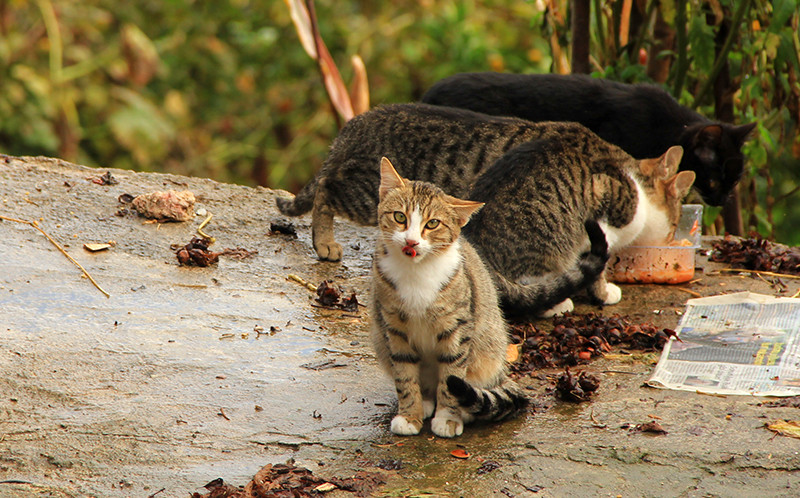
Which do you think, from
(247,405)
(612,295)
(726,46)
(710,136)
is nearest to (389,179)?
(247,405)

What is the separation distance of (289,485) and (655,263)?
107 inches

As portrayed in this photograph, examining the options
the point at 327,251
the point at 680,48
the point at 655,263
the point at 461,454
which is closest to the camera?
the point at 461,454

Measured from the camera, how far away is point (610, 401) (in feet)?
9.66

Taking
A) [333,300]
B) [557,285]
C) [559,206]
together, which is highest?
[559,206]

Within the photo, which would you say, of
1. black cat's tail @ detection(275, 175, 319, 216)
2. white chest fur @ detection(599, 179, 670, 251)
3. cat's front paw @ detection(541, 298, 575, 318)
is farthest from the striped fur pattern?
cat's front paw @ detection(541, 298, 575, 318)

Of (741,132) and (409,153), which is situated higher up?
(741,132)

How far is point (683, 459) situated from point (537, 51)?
6119 millimetres

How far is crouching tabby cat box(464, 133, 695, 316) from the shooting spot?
3854 millimetres

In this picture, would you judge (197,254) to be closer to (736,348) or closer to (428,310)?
(428,310)

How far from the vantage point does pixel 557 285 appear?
3.61m

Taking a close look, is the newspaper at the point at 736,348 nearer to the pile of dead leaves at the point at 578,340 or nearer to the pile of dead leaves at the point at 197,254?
the pile of dead leaves at the point at 578,340

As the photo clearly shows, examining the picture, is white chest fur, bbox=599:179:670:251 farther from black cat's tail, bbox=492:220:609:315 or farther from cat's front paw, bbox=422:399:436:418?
cat's front paw, bbox=422:399:436:418

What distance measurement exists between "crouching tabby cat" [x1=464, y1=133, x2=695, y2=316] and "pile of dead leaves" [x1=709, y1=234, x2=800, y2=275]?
0.64 m

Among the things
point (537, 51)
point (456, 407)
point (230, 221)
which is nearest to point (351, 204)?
point (230, 221)
